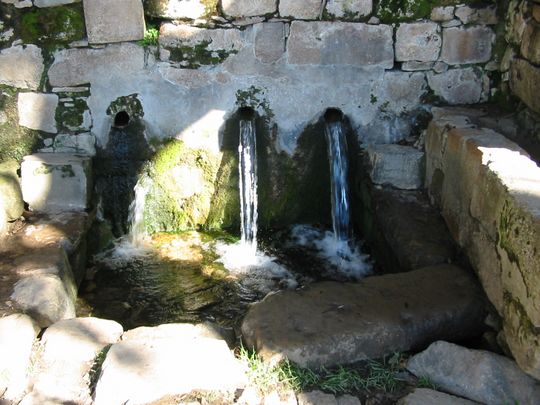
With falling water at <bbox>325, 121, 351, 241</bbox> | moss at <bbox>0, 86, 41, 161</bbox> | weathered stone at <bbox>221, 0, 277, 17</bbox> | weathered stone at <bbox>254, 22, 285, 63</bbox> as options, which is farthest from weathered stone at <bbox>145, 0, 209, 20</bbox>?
falling water at <bbox>325, 121, 351, 241</bbox>

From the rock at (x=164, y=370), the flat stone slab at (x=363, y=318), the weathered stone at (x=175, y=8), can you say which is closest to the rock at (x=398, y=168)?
the flat stone slab at (x=363, y=318)

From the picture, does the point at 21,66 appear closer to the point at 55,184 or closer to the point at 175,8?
the point at 55,184

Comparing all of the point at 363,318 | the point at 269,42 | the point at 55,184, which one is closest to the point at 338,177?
the point at 269,42

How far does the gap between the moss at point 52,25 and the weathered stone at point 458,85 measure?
2.38 m

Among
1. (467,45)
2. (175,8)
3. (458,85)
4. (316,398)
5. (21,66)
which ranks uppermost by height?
(175,8)

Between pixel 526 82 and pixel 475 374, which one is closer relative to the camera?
pixel 475 374

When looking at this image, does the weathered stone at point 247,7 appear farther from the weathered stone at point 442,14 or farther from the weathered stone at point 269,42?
the weathered stone at point 442,14

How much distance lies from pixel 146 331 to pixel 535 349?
1534mm

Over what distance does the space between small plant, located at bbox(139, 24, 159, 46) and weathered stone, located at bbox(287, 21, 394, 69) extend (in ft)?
2.89

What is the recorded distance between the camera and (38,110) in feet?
12.5

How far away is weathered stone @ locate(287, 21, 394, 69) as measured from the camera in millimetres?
3771

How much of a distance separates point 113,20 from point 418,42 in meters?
2.02

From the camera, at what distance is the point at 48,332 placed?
2.40 meters

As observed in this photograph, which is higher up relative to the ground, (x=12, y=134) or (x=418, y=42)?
(x=418, y=42)
